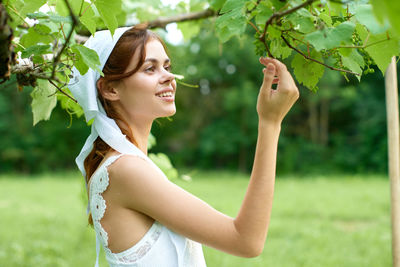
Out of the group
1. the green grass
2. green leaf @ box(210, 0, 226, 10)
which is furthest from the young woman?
the green grass

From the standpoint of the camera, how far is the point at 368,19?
841 mm

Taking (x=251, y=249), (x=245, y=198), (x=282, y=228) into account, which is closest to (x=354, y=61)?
(x=245, y=198)

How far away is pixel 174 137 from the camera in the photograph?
2141cm

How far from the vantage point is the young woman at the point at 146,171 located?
1121mm

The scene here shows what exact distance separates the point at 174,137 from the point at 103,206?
66.0 ft

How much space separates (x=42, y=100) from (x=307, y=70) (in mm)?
977

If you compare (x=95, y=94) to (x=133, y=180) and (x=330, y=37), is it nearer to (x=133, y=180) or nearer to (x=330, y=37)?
(x=133, y=180)

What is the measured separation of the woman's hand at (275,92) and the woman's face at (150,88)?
371mm

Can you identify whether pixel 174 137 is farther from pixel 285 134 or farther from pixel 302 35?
pixel 302 35

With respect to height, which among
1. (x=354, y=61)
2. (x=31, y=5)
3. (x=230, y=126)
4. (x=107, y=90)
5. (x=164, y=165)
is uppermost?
(x=31, y=5)

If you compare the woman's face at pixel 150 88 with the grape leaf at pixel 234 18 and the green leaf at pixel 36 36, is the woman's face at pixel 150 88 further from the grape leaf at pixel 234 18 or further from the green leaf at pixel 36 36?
the grape leaf at pixel 234 18

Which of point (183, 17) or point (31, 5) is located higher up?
point (31, 5)

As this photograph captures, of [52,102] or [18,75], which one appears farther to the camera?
[52,102]

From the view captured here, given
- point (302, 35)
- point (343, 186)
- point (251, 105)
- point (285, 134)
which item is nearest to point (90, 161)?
point (302, 35)
